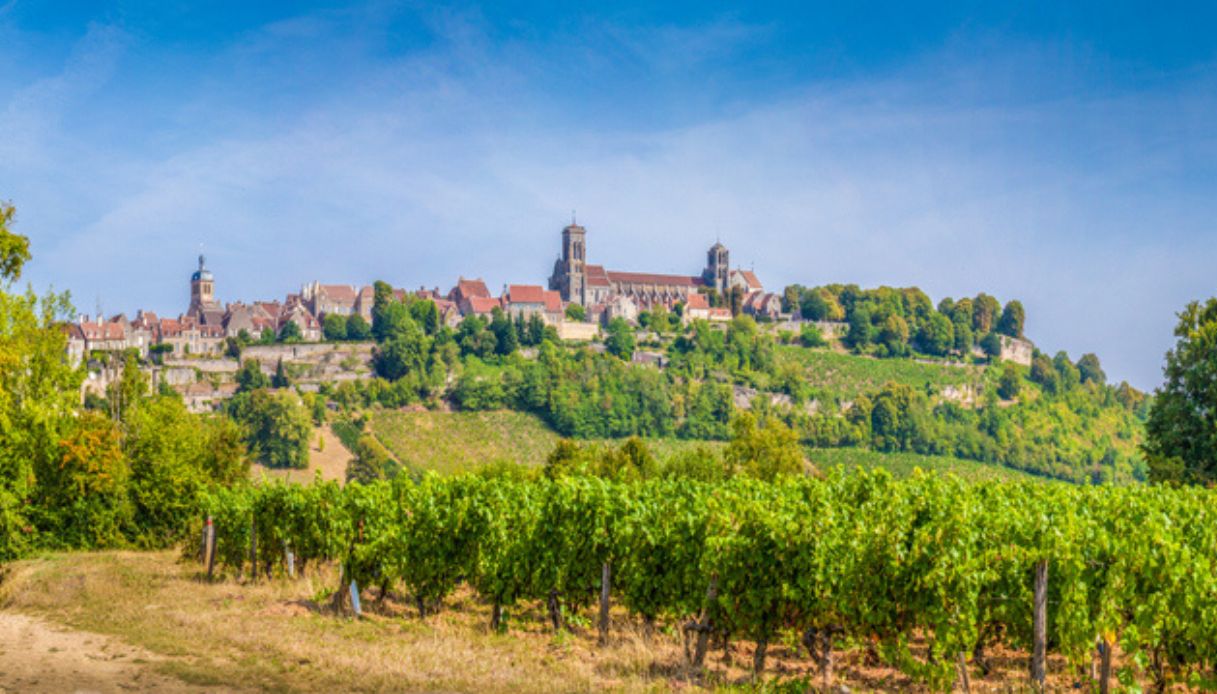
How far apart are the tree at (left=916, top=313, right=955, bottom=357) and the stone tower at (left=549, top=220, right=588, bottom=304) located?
50376 millimetres

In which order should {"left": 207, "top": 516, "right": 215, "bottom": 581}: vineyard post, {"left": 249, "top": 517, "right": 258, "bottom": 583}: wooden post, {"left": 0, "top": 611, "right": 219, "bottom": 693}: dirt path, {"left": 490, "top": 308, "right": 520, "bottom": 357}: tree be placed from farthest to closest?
1. {"left": 490, "top": 308, "right": 520, "bottom": 357}: tree
2. {"left": 207, "top": 516, "right": 215, "bottom": 581}: vineyard post
3. {"left": 249, "top": 517, "right": 258, "bottom": 583}: wooden post
4. {"left": 0, "top": 611, "right": 219, "bottom": 693}: dirt path

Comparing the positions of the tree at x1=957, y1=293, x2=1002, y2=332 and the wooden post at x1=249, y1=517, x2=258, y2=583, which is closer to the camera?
the wooden post at x1=249, y1=517, x2=258, y2=583

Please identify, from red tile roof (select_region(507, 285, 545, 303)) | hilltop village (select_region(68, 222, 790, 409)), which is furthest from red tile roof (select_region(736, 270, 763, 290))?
red tile roof (select_region(507, 285, 545, 303))

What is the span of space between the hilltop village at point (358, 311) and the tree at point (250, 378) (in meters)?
1.58

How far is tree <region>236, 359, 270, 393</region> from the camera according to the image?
333ft

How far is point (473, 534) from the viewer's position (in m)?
14.2

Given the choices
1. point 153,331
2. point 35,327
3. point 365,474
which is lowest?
point 365,474

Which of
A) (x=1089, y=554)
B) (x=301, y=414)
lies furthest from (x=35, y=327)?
(x=301, y=414)

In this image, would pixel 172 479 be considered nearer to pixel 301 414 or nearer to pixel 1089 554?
pixel 1089 554

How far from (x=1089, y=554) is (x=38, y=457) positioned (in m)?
22.4

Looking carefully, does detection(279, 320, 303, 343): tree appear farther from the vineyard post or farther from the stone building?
the vineyard post

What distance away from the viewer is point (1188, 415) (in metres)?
29.6

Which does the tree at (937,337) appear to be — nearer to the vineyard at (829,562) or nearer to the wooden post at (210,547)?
the vineyard at (829,562)

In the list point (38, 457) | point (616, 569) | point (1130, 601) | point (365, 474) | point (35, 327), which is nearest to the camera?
point (1130, 601)
